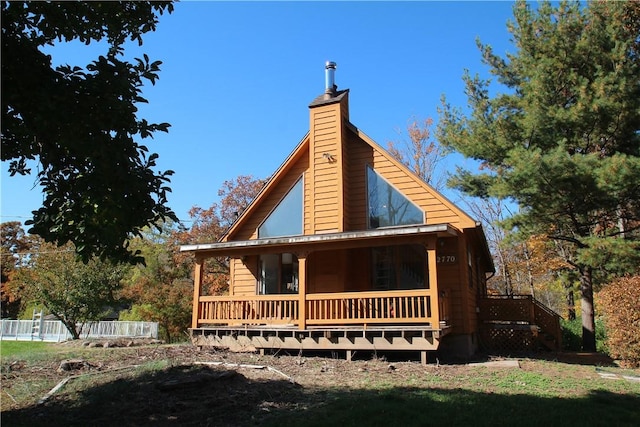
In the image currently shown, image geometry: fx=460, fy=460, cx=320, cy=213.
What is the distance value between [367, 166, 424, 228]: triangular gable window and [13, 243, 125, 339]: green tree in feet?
50.3

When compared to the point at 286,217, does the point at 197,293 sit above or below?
below

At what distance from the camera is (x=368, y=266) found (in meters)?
13.6

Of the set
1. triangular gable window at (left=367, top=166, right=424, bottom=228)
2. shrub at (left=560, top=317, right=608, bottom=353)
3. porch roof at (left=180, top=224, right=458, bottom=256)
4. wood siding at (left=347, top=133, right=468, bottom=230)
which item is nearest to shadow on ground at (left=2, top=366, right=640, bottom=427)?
porch roof at (left=180, top=224, right=458, bottom=256)

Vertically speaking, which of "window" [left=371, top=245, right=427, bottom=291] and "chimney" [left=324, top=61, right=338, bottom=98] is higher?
"chimney" [left=324, top=61, right=338, bottom=98]

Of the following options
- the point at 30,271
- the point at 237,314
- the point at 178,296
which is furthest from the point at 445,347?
the point at 30,271

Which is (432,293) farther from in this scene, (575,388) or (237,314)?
(237,314)

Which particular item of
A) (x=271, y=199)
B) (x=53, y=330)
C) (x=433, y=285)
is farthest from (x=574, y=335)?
(x=53, y=330)

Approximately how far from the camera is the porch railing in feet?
36.3

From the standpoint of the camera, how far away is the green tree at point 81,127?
4.98m

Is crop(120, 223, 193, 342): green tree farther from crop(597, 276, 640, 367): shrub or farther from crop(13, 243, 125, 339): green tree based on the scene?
crop(597, 276, 640, 367): shrub

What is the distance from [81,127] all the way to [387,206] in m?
9.93

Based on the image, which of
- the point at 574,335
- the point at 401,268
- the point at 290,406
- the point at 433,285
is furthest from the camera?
the point at 574,335

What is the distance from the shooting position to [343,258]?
13562 mm

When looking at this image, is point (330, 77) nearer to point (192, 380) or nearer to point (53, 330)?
point (192, 380)
